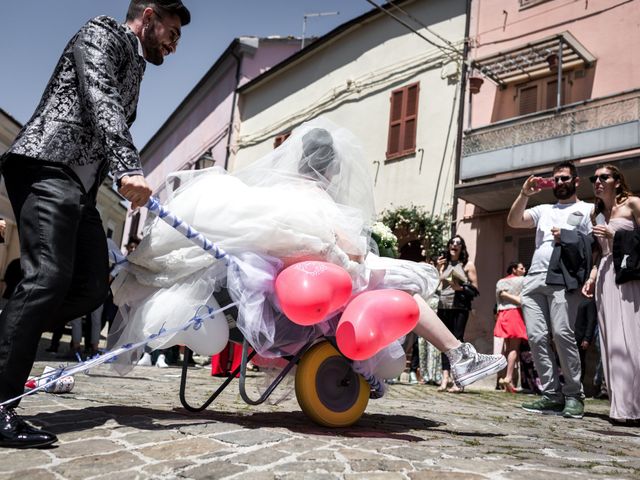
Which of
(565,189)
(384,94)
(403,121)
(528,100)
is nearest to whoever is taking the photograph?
(565,189)

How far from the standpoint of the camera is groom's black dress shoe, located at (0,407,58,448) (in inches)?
87.7

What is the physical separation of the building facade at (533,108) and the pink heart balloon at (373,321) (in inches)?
367

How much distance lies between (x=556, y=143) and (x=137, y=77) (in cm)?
1054

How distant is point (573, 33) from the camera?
41.4ft

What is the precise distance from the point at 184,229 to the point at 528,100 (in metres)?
12.3

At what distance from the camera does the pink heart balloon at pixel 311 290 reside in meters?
2.72

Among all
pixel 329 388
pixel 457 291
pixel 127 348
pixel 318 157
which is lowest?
pixel 329 388

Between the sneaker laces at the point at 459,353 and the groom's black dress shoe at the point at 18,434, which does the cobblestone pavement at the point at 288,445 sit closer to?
the groom's black dress shoe at the point at 18,434

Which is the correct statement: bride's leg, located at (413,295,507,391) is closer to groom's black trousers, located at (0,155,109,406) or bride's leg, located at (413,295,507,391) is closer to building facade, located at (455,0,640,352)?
groom's black trousers, located at (0,155,109,406)

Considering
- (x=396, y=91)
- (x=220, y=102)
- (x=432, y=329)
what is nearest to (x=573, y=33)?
(x=396, y=91)

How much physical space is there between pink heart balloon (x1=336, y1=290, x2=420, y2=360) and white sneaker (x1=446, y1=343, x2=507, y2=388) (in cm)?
40

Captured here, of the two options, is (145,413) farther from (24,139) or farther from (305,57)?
(305,57)

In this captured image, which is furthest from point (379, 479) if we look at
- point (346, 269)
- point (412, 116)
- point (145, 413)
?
point (412, 116)

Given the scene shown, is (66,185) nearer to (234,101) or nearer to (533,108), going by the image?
(533,108)
